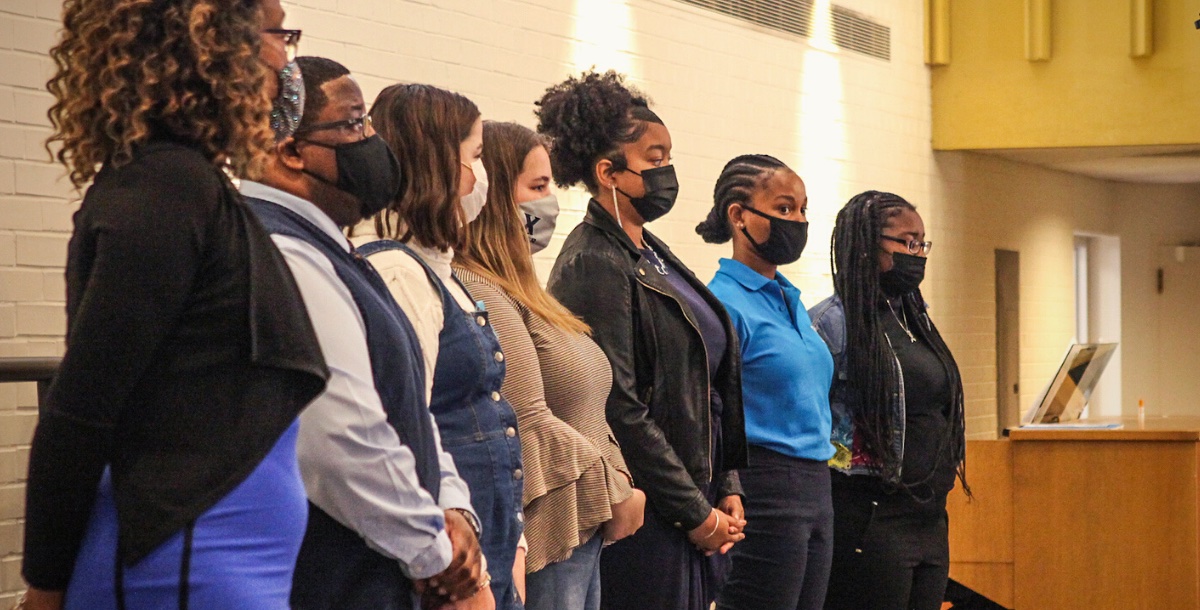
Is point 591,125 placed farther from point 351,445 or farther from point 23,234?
point 351,445

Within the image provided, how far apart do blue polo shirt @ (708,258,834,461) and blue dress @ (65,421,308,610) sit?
68.6 inches

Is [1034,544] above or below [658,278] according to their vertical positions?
below

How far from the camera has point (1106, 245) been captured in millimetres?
10156

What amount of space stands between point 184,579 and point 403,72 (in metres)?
2.95

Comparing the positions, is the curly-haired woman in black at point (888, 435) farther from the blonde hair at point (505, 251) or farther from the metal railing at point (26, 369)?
the metal railing at point (26, 369)

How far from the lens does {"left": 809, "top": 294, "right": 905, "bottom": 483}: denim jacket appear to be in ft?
11.3

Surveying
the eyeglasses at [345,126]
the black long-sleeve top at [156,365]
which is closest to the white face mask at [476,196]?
the eyeglasses at [345,126]

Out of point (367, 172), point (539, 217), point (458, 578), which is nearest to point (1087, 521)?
point (539, 217)

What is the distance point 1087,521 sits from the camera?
4590 mm

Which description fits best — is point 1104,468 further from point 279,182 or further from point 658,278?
point 279,182

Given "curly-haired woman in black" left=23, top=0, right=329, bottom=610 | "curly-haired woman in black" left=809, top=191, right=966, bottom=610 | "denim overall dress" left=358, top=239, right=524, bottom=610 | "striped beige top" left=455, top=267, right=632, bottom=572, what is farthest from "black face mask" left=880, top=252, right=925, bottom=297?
"curly-haired woman in black" left=23, top=0, right=329, bottom=610

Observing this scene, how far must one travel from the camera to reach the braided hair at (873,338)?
344cm

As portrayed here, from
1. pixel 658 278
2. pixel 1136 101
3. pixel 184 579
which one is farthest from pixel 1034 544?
pixel 184 579

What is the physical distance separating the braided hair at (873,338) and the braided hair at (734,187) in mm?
505
